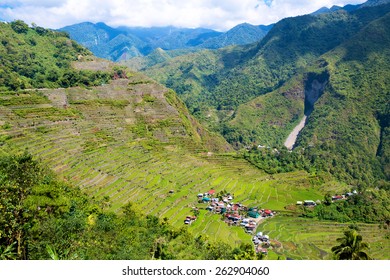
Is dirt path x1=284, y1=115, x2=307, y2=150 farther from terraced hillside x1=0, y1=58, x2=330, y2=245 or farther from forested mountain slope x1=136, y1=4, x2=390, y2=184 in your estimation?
terraced hillside x1=0, y1=58, x2=330, y2=245

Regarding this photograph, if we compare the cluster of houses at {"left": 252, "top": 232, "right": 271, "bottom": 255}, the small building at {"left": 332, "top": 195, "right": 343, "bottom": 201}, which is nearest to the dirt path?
the small building at {"left": 332, "top": 195, "right": 343, "bottom": 201}

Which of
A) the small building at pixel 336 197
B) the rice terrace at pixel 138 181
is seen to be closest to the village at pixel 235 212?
the rice terrace at pixel 138 181

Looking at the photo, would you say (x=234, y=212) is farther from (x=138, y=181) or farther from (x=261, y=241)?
(x=138, y=181)

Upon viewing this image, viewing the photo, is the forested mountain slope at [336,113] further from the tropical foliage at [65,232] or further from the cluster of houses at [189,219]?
the tropical foliage at [65,232]

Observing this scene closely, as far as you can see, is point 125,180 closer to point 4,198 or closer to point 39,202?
point 39,202
